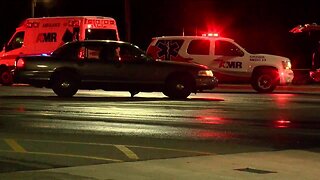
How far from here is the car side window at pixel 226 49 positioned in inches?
998

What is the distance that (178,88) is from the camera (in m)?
21.2

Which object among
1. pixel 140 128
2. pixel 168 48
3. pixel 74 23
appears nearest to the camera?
pixel 140 128

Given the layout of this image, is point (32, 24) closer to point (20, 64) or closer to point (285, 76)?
point (20, 64)

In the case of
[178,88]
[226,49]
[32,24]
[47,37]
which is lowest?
[178,88]

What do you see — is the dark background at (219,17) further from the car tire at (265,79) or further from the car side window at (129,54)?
the car side window at (129,54)

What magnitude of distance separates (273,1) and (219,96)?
28.2 meters

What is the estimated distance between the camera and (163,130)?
13.6 metres

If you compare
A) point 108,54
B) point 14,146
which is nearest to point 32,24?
point 108,54

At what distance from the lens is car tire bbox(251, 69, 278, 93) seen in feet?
83.4

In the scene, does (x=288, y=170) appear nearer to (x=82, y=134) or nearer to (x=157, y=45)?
(x=82, y=134)

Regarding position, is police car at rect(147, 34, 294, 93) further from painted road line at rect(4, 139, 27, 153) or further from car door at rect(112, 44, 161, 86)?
painted road line at rect(4, 139, 27, 153)

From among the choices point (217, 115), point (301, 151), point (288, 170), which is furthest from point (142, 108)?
point (288, 170)

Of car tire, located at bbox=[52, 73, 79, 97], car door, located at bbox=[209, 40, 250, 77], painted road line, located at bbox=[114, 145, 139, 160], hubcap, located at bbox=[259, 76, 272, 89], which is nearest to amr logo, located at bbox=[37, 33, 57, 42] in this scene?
car door, located at bbox=[209, 40, 250, 77]

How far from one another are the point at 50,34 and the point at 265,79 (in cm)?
895
